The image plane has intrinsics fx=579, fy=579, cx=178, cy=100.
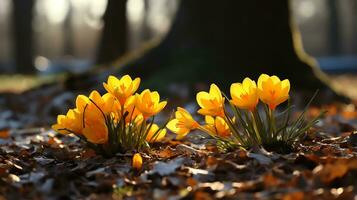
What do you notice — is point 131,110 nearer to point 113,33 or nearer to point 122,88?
point 122,88

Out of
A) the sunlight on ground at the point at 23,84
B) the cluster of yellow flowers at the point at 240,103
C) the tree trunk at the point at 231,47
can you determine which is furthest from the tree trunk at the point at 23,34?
the cluster of yellow flowers at the point at 240,103

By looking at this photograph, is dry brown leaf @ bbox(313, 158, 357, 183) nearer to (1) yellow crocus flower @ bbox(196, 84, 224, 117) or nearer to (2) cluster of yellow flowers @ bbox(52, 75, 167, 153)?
(1) yellow crocus flower @ bbox(196, 84, 224, 117)

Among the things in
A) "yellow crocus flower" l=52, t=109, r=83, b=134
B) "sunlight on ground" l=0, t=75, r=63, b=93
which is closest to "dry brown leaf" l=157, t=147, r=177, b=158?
"yellow crocus flower" l=52, t=109, r=83, b=134

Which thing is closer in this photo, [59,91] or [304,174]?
[304,174]

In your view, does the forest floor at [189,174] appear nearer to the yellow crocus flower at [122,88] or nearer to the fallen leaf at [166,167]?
the fallen leaf at [166,167]

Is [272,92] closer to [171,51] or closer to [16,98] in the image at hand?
[171,51]

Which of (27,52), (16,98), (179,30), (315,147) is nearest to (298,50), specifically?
(179,30)

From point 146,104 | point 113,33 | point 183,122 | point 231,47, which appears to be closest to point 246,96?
→ point 183,122
